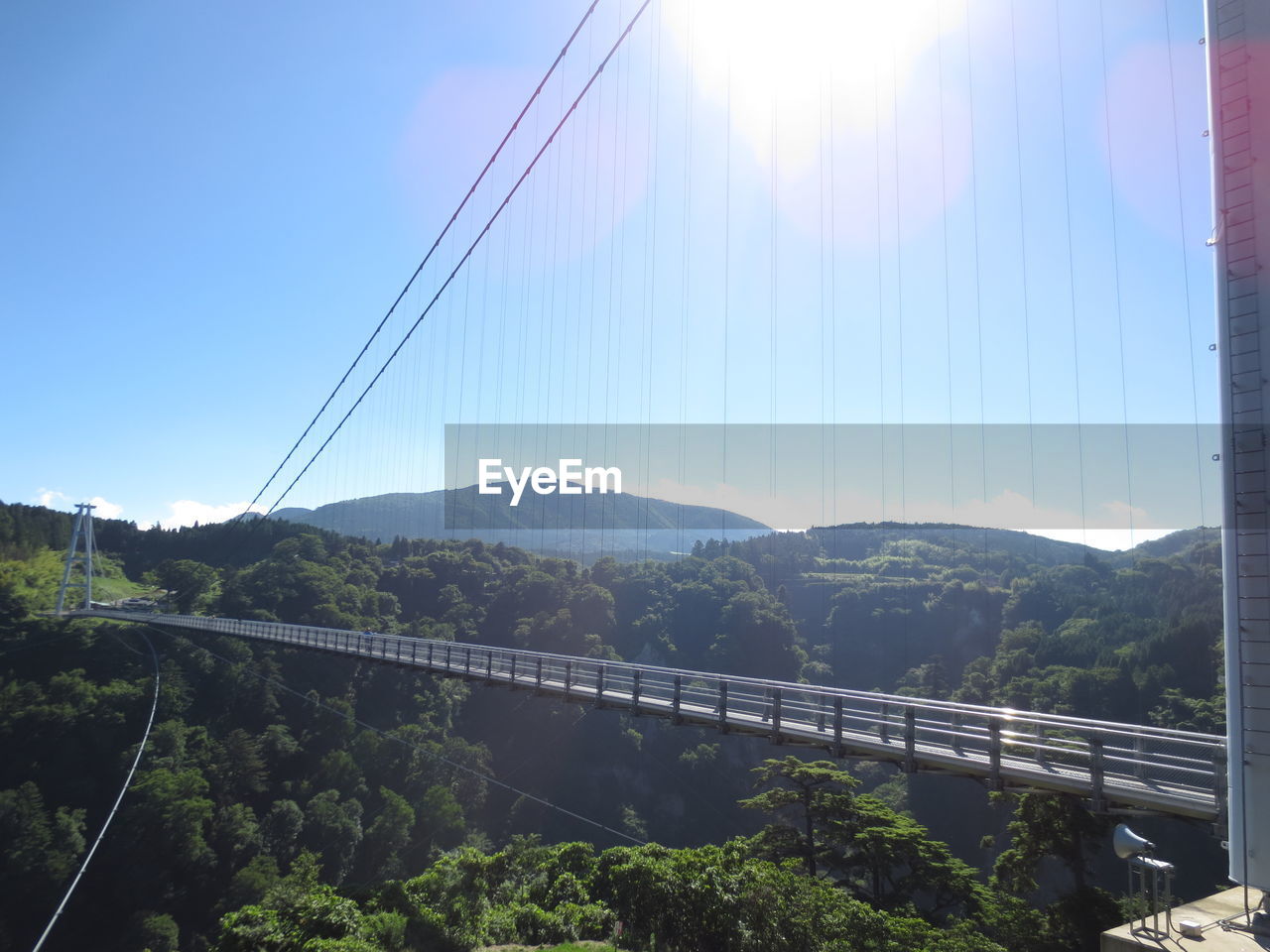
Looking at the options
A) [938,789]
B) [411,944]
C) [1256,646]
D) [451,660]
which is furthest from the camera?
[938,789]

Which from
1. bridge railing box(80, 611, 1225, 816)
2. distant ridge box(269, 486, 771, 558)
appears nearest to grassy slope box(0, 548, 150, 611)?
distant ridge box(269, 486, 771, 558)

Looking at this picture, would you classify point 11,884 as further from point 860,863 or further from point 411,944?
point 860,863

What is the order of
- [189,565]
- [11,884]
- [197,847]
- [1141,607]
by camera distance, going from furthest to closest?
[189,565] < [1141,607] < [197,847] < [11,884]

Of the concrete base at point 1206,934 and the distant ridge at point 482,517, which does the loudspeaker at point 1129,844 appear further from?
the distant ridge at point 482,517

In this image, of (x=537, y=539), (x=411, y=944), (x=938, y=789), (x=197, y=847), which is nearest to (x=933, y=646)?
(x=938, y=789)

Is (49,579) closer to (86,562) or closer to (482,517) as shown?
(86,562)
